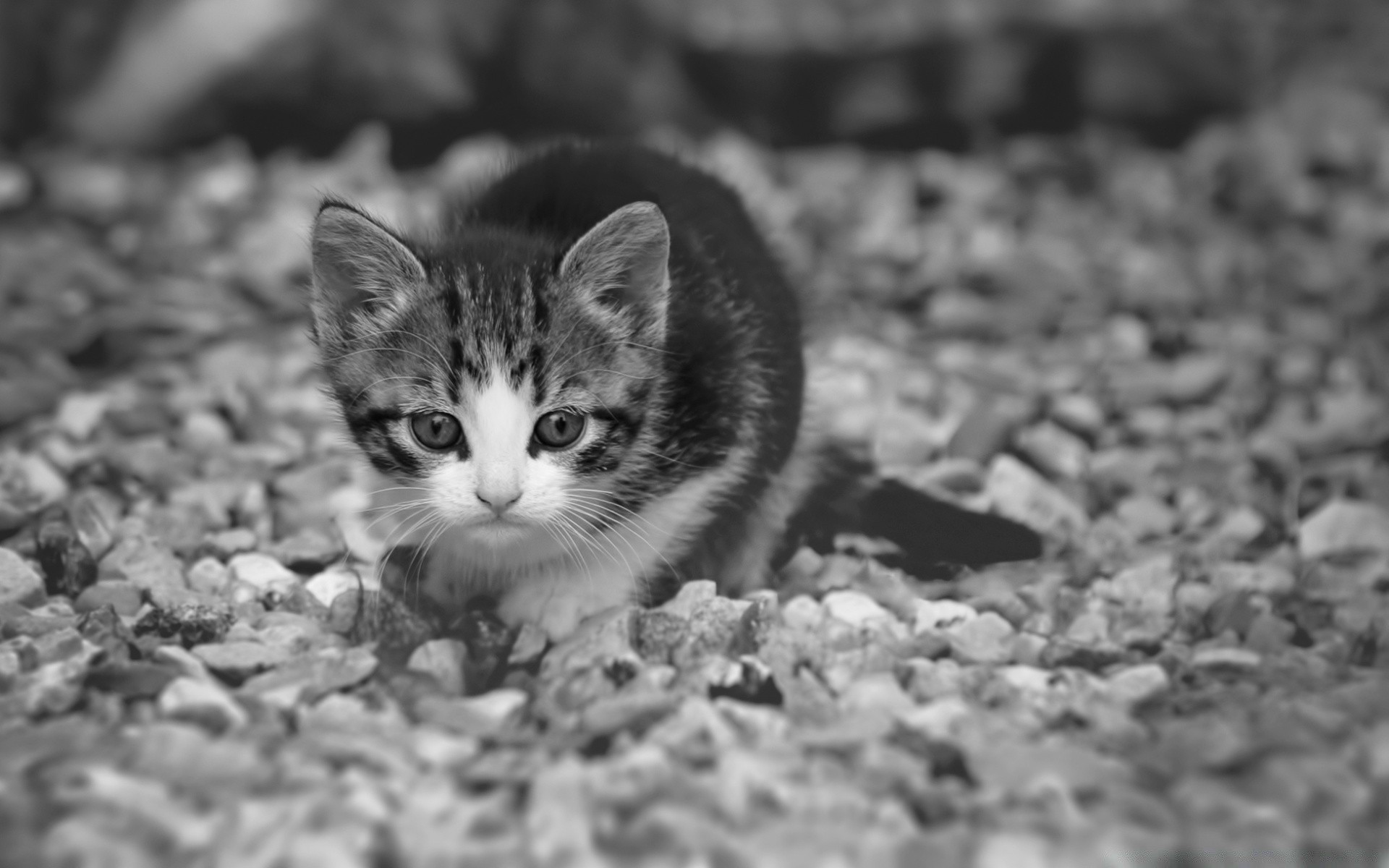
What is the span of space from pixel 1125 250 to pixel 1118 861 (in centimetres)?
342

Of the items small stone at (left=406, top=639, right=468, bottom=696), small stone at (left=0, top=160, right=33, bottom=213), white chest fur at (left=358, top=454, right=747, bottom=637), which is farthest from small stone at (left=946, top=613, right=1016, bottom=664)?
small stone at (left=0, top=160, right=33, bottom=213)

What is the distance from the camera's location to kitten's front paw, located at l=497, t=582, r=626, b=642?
256 cm

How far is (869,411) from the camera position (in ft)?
11.8

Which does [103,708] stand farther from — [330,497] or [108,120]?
[108,120]

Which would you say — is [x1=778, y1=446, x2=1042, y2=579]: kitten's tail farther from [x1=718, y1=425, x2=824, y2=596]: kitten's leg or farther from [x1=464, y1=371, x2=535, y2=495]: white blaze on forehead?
[x1=464, y1=371, x2=535, y2=495]: white blaze on forehead

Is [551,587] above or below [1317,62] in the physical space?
below

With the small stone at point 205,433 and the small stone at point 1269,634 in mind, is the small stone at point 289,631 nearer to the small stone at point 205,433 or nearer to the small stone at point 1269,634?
the small stone at point 205,433

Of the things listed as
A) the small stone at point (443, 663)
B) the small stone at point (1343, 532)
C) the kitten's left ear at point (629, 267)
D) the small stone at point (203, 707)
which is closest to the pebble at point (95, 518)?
the small stone at point (203, 707)

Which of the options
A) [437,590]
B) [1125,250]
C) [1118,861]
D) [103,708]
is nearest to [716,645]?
[437,590]

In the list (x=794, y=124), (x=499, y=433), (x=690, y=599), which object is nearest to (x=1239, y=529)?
(x=690, y=599)

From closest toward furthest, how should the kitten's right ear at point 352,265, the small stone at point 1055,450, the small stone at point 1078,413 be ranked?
the kitten's right ear at point 352,265
the small stone at point 1055,450
the small stone at point 1078,413

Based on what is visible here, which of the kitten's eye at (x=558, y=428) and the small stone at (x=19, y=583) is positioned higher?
the kitten's eye at (x=558, y=428)

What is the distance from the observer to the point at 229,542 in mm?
2928

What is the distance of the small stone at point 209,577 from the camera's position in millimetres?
2725
